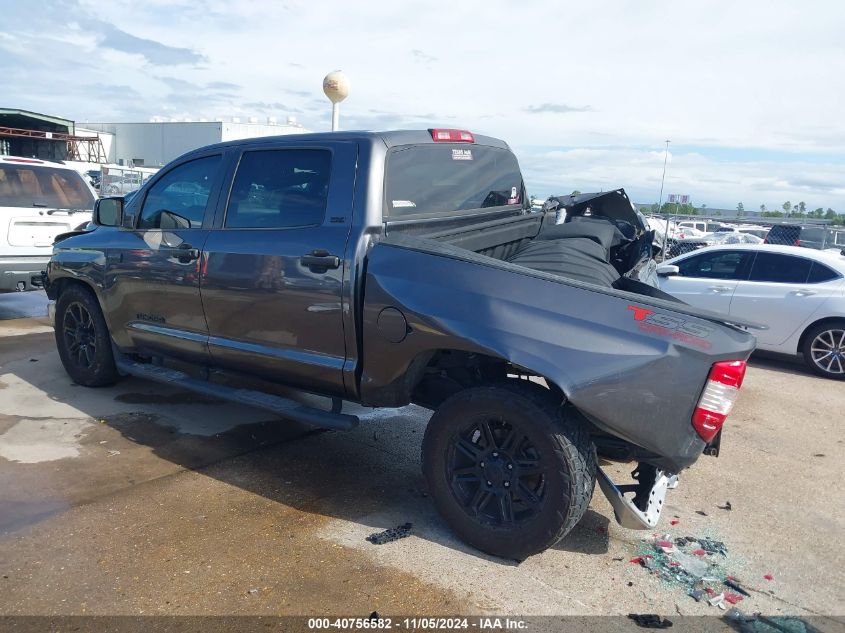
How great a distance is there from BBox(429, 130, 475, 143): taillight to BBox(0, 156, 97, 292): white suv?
554 centimetres

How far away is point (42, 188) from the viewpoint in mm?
8492

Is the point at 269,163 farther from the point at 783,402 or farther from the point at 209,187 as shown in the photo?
the point at 783,402

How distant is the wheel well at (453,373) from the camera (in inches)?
143

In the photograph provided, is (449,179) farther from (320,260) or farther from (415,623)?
(415,623)

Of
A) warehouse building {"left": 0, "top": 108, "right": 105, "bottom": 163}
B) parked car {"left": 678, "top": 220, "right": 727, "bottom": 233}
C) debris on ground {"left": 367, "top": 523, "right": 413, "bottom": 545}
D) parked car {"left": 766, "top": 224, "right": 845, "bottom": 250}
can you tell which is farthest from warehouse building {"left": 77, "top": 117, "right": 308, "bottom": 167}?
debris on ground {"left": 367, "top": 523, "right": 413, "bottom": 545}

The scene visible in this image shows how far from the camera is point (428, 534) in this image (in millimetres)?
3697

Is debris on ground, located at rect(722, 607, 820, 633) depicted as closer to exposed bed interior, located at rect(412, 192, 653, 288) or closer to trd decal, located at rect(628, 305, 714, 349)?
trd decal, located at rect(628, 305, 714, 349)

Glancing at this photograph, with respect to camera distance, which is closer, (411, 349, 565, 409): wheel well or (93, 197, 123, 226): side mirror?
(411, 349, 565, 409): wheel well

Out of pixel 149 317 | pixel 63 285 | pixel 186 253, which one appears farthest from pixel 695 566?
pixel 63 285

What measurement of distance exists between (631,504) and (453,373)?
1.20m

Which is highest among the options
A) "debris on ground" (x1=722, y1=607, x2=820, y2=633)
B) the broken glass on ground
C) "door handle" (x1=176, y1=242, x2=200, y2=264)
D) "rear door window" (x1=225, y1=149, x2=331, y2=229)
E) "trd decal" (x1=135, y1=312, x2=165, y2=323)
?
"rear door window" (x1=225, y1=149, x2=331, y2=229)

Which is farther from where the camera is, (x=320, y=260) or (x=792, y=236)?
(x=792, y=236)

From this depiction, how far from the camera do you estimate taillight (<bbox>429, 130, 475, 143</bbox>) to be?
4.36m

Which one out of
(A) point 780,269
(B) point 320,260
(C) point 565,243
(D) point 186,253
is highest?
(C) point 565,243
